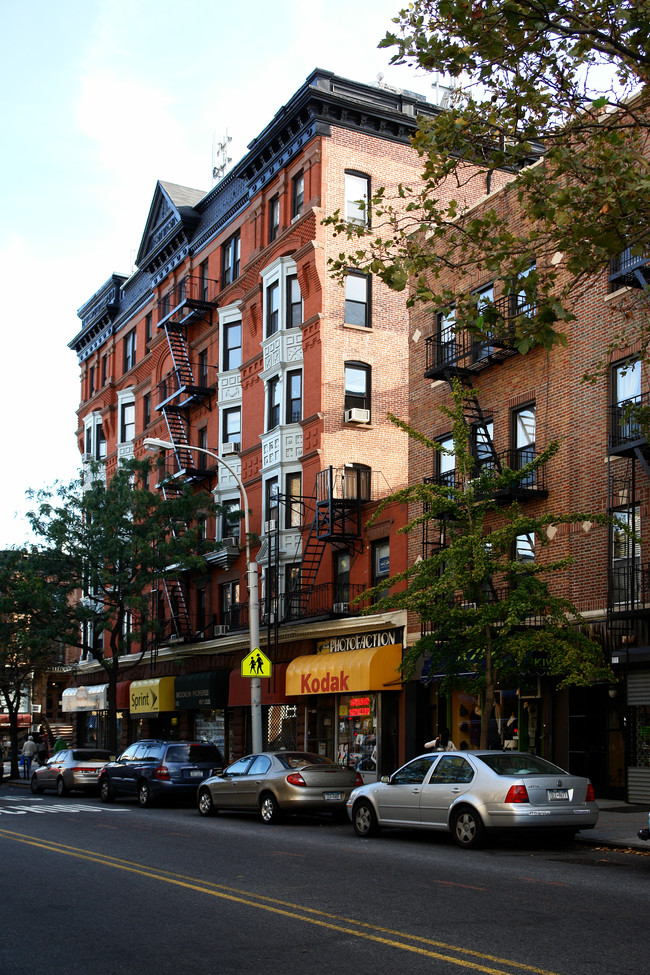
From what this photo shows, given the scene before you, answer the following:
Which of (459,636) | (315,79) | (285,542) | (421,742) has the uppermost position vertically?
(315,79)

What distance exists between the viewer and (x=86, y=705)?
1984 inches

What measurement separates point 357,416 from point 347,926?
79.3 feet

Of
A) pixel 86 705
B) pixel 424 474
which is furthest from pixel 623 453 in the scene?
pixel 86 705

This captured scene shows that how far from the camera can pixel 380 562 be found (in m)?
30.1

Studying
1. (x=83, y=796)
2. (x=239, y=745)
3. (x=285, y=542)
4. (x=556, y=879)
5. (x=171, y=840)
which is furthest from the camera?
(x=239, y=745)

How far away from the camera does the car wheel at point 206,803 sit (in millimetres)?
22547

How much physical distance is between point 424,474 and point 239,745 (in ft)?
42.6

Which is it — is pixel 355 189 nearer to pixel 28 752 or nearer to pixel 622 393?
pixel 622 393

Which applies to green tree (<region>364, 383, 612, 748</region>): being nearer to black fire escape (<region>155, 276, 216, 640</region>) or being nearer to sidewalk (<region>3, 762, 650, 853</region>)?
sidewalk (<region>3, 762, 650, 853</region>)

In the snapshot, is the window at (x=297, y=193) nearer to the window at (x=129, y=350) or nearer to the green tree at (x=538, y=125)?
the window at (x=129, y=350)

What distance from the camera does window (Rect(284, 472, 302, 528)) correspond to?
1328 inches

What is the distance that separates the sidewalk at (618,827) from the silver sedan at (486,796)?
59 centimetres

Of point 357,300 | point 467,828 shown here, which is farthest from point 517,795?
point 357,300

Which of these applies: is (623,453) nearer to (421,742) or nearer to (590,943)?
(421,742)
